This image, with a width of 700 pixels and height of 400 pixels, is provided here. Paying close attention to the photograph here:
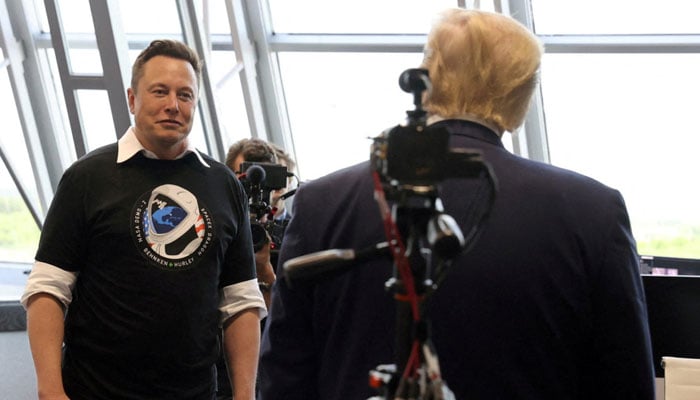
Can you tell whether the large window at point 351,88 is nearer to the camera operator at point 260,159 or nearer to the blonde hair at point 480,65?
the camera operator at point 260,159

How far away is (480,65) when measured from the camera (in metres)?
1.56

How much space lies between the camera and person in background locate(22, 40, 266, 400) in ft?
8.23

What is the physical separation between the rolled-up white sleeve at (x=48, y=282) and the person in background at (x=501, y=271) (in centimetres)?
104

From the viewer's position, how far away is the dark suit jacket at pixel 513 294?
4.99ft

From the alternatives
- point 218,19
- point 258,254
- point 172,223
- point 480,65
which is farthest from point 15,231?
point 480,65

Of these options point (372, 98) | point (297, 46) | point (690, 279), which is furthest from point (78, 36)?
point (690, 279)

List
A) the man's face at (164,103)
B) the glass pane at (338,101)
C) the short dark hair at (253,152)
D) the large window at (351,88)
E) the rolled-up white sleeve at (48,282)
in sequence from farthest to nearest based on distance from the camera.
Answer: the glass pane at (338,101) < the large window at (351,88) < the short dark hair at (253,152) < the man's face at (164,103) < the rolled-up white sleeve at (48,282)

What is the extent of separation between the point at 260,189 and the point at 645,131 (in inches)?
119

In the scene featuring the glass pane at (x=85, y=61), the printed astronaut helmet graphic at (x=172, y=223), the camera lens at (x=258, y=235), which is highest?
the glass pane at (x=85, y=61)

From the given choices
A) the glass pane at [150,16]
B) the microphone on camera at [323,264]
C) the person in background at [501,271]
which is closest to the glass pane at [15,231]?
the glass pane at [150,16]

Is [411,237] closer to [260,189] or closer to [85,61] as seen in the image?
[260,189]

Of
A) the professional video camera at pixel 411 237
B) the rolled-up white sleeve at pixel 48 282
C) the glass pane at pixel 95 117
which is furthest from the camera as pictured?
the glass pane at pixel 95 117

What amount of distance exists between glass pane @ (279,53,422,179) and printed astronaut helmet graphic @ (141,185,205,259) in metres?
3.47

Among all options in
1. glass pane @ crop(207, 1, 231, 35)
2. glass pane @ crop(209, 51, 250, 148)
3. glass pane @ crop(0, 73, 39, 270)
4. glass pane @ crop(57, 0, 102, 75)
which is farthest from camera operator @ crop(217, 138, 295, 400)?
glass pane @ crop(0, 73, 39, 270)
